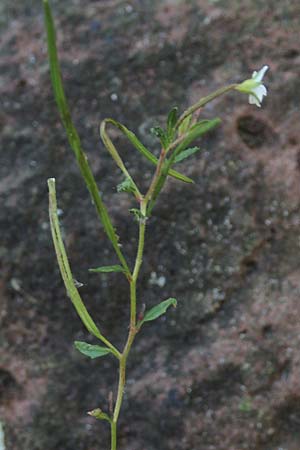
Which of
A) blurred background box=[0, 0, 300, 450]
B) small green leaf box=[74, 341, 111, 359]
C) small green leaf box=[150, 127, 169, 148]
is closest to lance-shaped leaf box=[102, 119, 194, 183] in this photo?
small green leaf box=[150, 127, 169, 148]

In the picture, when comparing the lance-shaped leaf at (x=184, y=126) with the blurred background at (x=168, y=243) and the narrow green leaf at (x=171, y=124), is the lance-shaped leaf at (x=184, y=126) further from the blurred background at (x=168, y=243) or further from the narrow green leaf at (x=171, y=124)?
the blurred background at (x=168, y=243)

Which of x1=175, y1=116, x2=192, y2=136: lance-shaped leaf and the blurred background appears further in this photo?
the blurred background

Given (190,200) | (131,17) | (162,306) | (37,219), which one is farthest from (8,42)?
(162,306)

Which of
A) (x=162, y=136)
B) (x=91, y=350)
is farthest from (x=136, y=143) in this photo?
(x=91, y=350)

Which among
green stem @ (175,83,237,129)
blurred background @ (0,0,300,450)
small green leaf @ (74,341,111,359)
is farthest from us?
blurred background @ (0,0,300,450)

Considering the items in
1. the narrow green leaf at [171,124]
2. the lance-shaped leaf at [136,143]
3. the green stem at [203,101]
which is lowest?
the lance-shaped leaf at [136,143]

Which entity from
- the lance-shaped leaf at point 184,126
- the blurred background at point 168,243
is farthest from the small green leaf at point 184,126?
the blurred background at point 168,243

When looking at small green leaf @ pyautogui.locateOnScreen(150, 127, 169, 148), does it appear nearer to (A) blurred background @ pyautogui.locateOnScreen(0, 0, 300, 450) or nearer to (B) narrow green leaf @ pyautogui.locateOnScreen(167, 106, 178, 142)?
(B) narrow green leaf @ pyautogui.locateOnScreen(167, 106, 178, 142)

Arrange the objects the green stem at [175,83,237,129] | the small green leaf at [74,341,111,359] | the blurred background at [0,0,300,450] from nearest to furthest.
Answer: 1. the green stem at [175,83,237,129]
2. the small green leaf at [74,341,111,359]
3. the blurred background at [0,0,300,450]

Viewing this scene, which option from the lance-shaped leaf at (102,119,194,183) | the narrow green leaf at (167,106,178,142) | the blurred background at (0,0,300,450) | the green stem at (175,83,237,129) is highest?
the green stem at (175,83,237,129)

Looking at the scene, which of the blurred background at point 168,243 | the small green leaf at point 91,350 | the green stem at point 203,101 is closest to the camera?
the green stem at point 203,101
